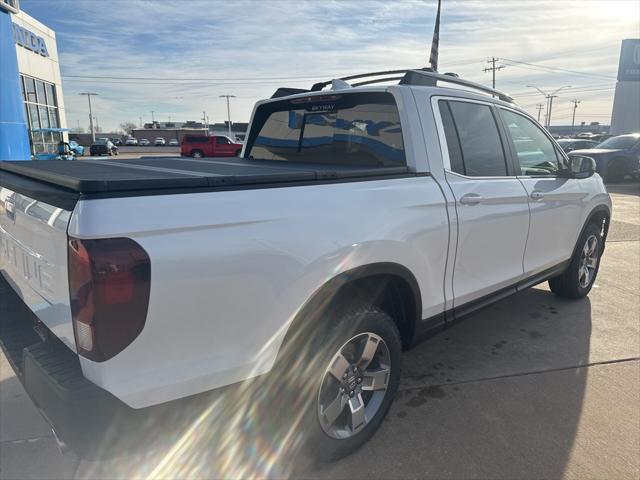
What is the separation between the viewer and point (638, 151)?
16.4 metres

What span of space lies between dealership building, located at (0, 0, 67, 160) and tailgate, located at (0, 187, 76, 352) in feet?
40.9

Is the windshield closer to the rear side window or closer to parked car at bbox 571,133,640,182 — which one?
parked car at bbox 571,133,640,182

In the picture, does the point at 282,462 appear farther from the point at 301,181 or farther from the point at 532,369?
the point at 532,369

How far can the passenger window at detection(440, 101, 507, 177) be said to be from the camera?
2.96 metres

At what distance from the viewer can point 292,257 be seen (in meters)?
1.88

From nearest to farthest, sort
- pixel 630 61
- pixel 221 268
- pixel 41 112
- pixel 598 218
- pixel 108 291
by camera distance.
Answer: pixel 108 291
pixel 221 268
pixel 598 218
pixel 41 112
pixel 630 61

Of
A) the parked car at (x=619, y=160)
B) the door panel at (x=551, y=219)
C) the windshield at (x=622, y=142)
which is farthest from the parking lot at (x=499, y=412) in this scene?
the windshield at (x=622, y=142)

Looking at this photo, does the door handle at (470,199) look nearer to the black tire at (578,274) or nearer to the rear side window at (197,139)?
the black tire at (578,274)

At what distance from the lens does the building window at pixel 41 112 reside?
2247 centimetres

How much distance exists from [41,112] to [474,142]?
27241 mm

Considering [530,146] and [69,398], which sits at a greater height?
[530,146]

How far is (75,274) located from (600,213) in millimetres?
4905

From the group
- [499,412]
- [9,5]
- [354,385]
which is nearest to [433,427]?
[499,412]

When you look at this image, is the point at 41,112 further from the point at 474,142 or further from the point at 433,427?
the point at 433,427
